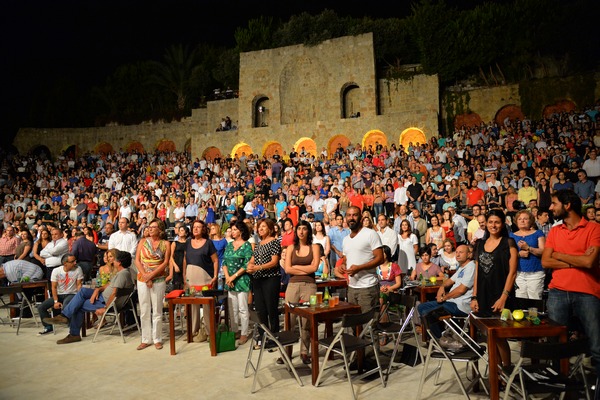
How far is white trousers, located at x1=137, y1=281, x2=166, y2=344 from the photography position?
6.98 metres

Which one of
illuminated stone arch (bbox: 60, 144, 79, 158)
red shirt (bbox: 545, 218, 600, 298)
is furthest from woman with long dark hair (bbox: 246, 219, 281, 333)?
illuminated stone arch (bbox: 60, 144, 79, 158)

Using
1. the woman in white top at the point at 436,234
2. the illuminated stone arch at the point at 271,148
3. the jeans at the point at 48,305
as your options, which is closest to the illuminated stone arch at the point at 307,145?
the illuminated stone arch at the point at 271,148

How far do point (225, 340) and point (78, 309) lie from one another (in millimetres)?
2514

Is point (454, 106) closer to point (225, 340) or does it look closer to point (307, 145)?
point (307, 145)

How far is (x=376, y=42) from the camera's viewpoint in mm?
27172

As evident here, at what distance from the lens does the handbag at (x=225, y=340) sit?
659 cm

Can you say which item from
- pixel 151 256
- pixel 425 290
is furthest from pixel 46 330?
pixel 425 290

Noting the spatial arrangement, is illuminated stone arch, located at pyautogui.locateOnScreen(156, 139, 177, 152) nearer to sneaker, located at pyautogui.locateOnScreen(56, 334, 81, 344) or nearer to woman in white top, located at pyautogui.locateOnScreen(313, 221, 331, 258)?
woman in white top, located at pyautogui.locateOnScreen(313, 221, 331, 258)

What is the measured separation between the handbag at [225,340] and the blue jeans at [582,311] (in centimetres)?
381

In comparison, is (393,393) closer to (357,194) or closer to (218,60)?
(357,194)

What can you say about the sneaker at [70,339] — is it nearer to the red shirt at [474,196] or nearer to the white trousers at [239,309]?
the white trousers at [239,309]

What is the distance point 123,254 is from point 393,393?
15.2 feet

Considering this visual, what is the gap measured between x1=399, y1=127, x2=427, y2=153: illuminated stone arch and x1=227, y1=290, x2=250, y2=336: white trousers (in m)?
17.4

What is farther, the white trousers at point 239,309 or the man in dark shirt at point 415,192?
the man in dark shirt at point 415,192
